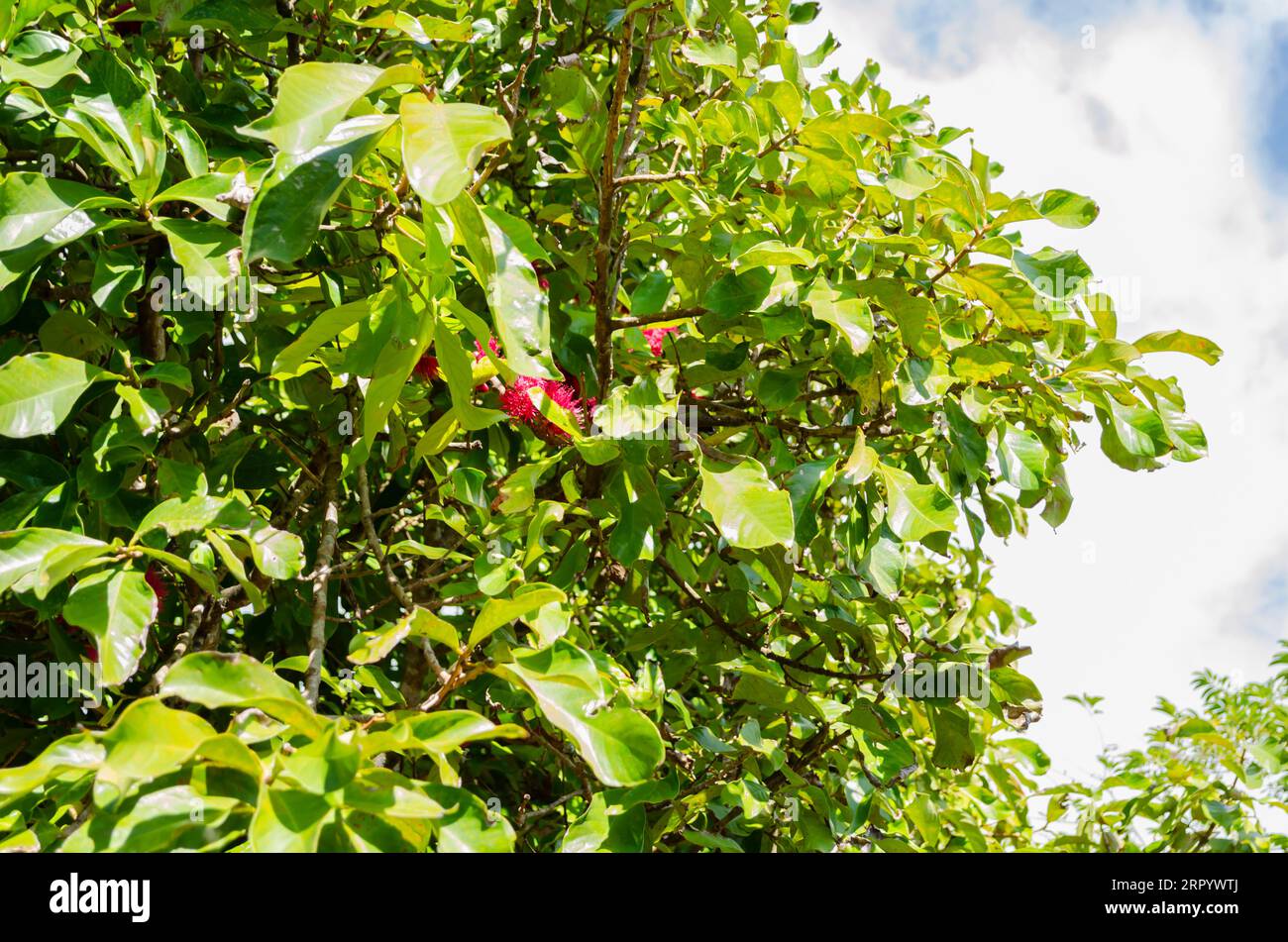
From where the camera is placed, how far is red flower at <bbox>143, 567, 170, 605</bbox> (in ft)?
4.58

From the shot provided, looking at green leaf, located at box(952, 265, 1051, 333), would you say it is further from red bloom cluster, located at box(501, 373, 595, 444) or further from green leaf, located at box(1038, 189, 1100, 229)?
red bloom cluster, located at box(501, 373, 595, 444)

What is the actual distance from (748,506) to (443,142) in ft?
1.72

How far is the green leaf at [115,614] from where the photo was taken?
945 millimetres

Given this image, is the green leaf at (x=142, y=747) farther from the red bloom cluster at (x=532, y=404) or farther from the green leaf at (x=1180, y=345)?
the green leaf at (x=1180, y=345)

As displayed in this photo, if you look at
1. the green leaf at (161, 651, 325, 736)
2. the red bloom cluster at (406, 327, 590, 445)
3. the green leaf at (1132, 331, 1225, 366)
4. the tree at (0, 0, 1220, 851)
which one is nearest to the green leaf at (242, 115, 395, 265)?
the tree at (0, 0, 1220, 851)

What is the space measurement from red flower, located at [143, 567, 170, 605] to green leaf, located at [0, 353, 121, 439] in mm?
325

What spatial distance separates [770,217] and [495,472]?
81cm

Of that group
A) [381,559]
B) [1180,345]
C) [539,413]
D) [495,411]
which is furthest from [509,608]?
[1180,345]

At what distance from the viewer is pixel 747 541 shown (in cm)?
112

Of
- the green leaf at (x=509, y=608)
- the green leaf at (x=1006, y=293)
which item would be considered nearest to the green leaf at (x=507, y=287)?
the green leaf at (x=509, y=608)

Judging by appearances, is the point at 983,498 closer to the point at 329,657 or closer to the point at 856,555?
the point at 856,555

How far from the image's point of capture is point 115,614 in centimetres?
96

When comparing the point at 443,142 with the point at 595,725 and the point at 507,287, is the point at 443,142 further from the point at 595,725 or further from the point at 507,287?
the point at 595,725
